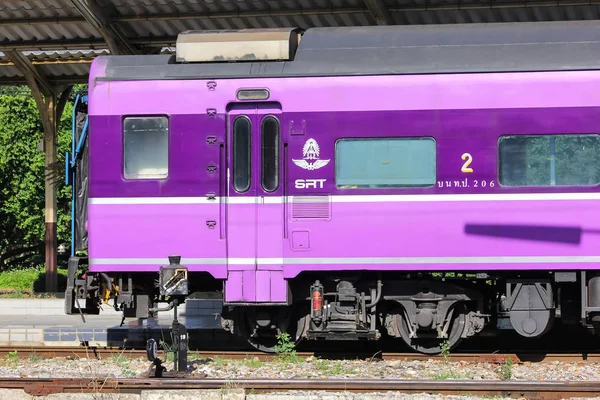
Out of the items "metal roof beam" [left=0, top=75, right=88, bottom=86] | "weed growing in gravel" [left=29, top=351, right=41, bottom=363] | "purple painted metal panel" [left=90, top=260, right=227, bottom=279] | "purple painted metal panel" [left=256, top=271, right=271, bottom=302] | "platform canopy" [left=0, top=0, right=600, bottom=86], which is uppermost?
"platform canopy" [left=0, top=0, right=600, bottom=86]

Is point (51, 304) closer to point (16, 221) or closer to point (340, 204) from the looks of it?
point (340, 204)

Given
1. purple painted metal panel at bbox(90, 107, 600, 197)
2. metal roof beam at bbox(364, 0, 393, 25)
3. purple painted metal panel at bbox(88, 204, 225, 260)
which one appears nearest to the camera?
purple painted metal panel at bbox(90, 107, 600, 197)

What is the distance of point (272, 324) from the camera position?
10.8 metres

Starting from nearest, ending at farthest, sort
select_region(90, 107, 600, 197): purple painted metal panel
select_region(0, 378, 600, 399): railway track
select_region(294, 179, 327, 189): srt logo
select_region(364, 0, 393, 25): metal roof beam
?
select_region(0, 378, 600, 399): railway track < select_region(90, 107, 600, 197): purple painted metal panel < select_region(294, 179, 327, 189): srt logo < select_region(364, 0, 393, 25): metal roof beam

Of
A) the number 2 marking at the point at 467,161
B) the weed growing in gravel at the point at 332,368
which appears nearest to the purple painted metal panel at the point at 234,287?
the weed growing in gravel at the point at 332,368

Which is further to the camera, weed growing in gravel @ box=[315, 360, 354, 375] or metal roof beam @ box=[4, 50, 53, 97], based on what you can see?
metal roof beam @ box=[4, 50, 53, 97]

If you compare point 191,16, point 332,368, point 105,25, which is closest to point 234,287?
point 332,368

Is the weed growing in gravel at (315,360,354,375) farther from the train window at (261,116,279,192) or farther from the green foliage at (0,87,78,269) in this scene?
the green foliage at (0,87,78,269)

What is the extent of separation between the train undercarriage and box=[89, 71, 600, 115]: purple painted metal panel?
2149 mm

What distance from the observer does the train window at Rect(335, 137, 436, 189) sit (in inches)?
400

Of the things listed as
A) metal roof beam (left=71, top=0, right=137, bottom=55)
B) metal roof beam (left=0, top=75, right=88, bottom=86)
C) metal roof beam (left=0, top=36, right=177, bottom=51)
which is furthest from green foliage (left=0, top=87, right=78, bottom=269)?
metal roof beam (left=71, top=0, right=137, bottom=55)

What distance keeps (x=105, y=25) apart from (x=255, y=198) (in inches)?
347

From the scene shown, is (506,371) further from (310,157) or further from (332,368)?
(310,157)

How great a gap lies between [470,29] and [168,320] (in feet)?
27.4
